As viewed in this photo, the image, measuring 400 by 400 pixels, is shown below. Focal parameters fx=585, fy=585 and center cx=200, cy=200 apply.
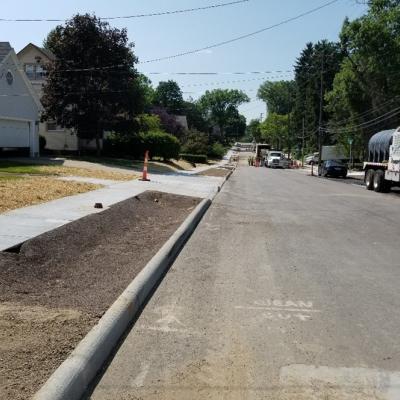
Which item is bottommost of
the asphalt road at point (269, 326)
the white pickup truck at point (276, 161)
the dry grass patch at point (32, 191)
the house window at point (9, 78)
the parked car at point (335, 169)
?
the white pickup truck at point (276, 161)

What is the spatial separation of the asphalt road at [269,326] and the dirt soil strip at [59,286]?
0.48m

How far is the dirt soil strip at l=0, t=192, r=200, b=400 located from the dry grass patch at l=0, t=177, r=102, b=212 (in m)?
2.25

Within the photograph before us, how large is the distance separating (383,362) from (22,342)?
292cm

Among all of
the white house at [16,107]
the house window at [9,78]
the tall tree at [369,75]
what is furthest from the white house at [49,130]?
the tall tree at [369,75]

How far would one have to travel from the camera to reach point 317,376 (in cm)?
448

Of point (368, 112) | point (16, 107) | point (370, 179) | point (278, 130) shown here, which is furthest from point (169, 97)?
point (370, 179)

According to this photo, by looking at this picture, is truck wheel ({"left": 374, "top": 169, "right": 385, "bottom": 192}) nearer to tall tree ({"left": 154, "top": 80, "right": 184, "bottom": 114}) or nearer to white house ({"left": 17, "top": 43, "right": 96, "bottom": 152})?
white house ({"left": 17, "top": 43, "right": 96, "bottom": 152})

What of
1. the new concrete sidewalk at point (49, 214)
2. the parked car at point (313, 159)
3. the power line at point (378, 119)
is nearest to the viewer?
the new concrete sidewalk at point (49, 214)

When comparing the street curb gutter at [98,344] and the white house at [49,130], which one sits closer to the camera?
the street curb gutter at [98,344]

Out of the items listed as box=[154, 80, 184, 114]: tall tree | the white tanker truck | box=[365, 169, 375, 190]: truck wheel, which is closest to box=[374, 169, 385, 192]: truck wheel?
the white tanker truck

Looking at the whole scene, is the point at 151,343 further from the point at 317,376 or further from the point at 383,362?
the point at 383,362

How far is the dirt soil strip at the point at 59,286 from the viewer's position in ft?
14.2

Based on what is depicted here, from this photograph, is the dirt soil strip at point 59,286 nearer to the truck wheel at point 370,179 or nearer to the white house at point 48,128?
the truck wheel at point 370,179

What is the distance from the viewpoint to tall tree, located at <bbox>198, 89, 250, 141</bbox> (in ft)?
582
